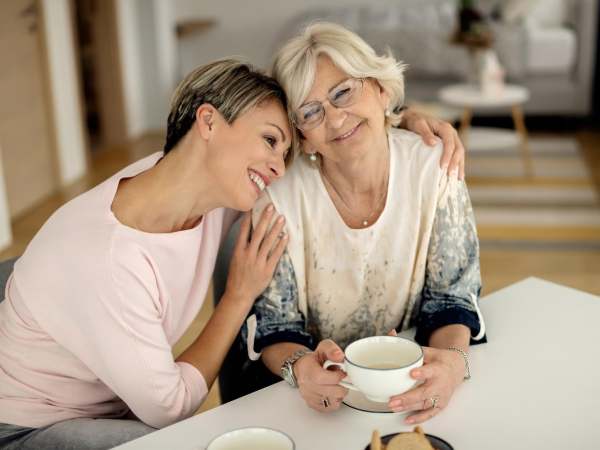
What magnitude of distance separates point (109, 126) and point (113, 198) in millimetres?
4990

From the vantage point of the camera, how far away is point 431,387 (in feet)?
3.55

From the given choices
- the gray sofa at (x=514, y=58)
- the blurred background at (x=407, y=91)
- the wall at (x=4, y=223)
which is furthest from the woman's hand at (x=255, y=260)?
the gray sofa at (x=514, y=58)

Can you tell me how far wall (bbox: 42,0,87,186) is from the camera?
471 centimetres

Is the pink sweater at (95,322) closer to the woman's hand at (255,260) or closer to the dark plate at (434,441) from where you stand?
the woman's hand at (255,260)

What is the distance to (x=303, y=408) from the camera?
1.13m

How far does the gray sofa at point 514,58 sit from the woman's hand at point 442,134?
4.09m

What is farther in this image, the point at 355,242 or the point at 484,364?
the point at 355,242

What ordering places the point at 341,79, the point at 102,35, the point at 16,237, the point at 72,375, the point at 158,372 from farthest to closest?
the point at 102,35 → the point at 16,237 → the point at 341,79 → the point at 72,375 → the point at 158,372

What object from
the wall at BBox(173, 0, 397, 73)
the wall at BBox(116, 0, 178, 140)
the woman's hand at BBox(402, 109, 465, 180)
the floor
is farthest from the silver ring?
the wall at BBox(173, 0, 397, 73)

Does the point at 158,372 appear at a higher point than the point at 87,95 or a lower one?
higher

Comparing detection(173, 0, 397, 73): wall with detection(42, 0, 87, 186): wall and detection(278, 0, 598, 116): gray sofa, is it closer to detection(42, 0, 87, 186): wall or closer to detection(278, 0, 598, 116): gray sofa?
detection(278, 0, 598, 116): gray sofa

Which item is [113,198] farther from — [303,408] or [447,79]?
[447,79]

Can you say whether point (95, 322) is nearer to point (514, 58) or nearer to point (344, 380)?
point (344, 380)

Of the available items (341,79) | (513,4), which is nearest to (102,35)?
(513,4)
